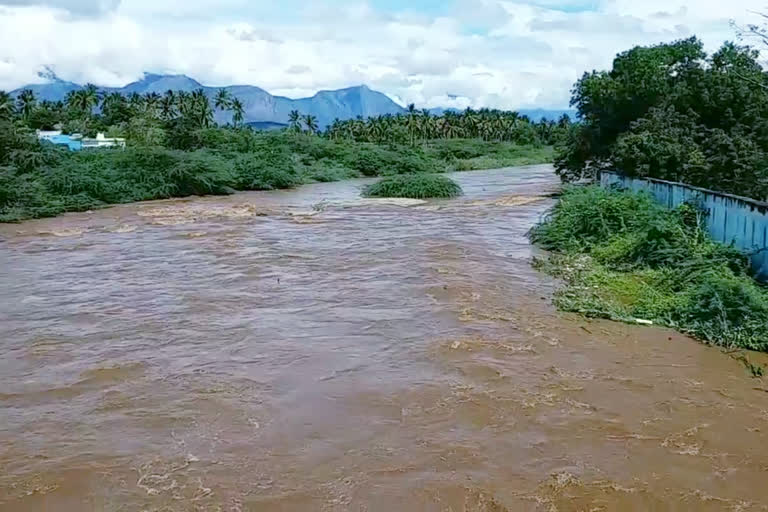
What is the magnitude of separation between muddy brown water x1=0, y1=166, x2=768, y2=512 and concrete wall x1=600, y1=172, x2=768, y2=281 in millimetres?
2900

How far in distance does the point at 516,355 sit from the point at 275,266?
22.3 feet

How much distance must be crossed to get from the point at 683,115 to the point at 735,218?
28.7ft

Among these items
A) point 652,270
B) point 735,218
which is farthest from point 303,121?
point 735,218

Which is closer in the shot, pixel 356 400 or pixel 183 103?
pixel 356 400

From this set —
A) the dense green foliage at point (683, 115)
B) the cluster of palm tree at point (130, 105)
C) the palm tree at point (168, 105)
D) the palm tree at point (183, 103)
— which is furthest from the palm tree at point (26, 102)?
the dense green foliage at point (683, 115)

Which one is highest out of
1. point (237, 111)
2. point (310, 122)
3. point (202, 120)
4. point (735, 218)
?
point (237, 111)

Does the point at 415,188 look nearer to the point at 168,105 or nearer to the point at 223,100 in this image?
the point at 168,105

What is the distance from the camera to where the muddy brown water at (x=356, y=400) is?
4.92 metres

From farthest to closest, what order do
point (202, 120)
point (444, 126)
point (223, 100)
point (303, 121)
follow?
1. point (444, 126)
2. point (303, 121)
3. point (223, 100)
4. point (202, 120)

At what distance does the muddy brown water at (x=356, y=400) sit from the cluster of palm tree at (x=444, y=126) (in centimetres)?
5813

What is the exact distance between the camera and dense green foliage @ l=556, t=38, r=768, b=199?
656 inches

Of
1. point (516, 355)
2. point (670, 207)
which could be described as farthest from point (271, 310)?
point (670, 207)

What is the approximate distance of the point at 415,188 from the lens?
98.7 feet

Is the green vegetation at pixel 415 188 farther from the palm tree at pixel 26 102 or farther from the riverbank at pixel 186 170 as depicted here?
the palm tree at pixel 26 102
